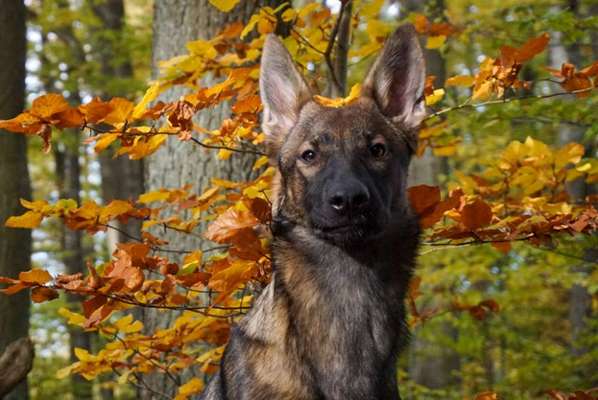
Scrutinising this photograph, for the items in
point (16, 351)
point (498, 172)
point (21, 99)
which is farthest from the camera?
point (21, 99)

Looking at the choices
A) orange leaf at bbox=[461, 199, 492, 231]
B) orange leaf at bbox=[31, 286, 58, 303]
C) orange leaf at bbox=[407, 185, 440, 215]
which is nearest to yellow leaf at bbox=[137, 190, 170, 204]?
orange leaf at bbox=[31, 286, 58, 303]

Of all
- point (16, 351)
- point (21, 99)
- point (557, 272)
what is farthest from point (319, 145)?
point (557, 272)

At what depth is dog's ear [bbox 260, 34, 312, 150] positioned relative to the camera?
3.88m

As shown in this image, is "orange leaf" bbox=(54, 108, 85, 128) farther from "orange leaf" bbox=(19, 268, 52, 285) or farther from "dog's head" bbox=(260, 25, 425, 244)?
"dog's head" bbox=(260, 25, 425, 244)

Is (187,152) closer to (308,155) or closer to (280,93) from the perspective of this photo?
(280,93)

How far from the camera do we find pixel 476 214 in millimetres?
3596

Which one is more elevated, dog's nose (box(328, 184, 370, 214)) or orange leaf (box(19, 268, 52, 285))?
dog's nose (box(328, 184, 370, 214))

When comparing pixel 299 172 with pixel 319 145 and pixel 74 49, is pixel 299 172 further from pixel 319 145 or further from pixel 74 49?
pixel 74 49

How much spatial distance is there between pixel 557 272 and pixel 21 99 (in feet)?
19.2

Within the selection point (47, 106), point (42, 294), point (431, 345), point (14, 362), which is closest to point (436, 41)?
point (47, 106)

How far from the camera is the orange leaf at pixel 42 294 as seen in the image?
129 inches

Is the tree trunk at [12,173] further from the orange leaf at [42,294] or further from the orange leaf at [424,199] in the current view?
the orange leaf at [424,199]

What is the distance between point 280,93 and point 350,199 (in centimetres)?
102

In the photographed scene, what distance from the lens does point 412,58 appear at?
3889 millimetres
